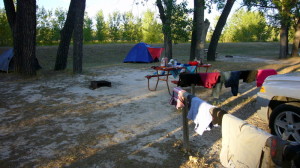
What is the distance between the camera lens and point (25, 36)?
10.7 m

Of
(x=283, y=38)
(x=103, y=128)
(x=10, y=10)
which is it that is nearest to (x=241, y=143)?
(x=103, y=128)

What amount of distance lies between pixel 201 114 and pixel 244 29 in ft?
202

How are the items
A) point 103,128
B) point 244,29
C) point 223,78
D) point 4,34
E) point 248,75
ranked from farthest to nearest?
point 244,29 → point 4,34 → point 248,75 → point 223,78 → point 103,128

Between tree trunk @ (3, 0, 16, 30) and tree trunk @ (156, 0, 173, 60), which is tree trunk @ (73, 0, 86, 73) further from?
tree trunk @ (156, 0, 173, 60)

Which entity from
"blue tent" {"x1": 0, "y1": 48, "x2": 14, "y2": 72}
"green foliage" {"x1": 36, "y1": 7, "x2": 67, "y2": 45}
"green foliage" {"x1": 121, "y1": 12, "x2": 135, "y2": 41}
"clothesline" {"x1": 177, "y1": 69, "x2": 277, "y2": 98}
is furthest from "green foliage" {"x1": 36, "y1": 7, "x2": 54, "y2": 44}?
"clothesline" {"x1": 177, "y1": 69, "x2": 277, "y2": 98}

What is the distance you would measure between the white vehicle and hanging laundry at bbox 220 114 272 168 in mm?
1717

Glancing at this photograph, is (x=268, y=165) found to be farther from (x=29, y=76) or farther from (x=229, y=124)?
(x=29, y=76)

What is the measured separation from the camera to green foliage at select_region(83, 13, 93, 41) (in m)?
42.2

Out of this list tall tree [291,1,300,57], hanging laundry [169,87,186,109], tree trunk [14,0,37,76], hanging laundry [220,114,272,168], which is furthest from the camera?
tall tree [291,1,300,57]

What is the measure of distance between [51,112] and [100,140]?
2352 mm

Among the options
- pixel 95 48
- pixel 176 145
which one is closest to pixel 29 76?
pixel 176 145

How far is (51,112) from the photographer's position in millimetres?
6090

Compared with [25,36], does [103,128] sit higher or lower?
lower

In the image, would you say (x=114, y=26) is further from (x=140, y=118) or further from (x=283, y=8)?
(x=140, y=118)
